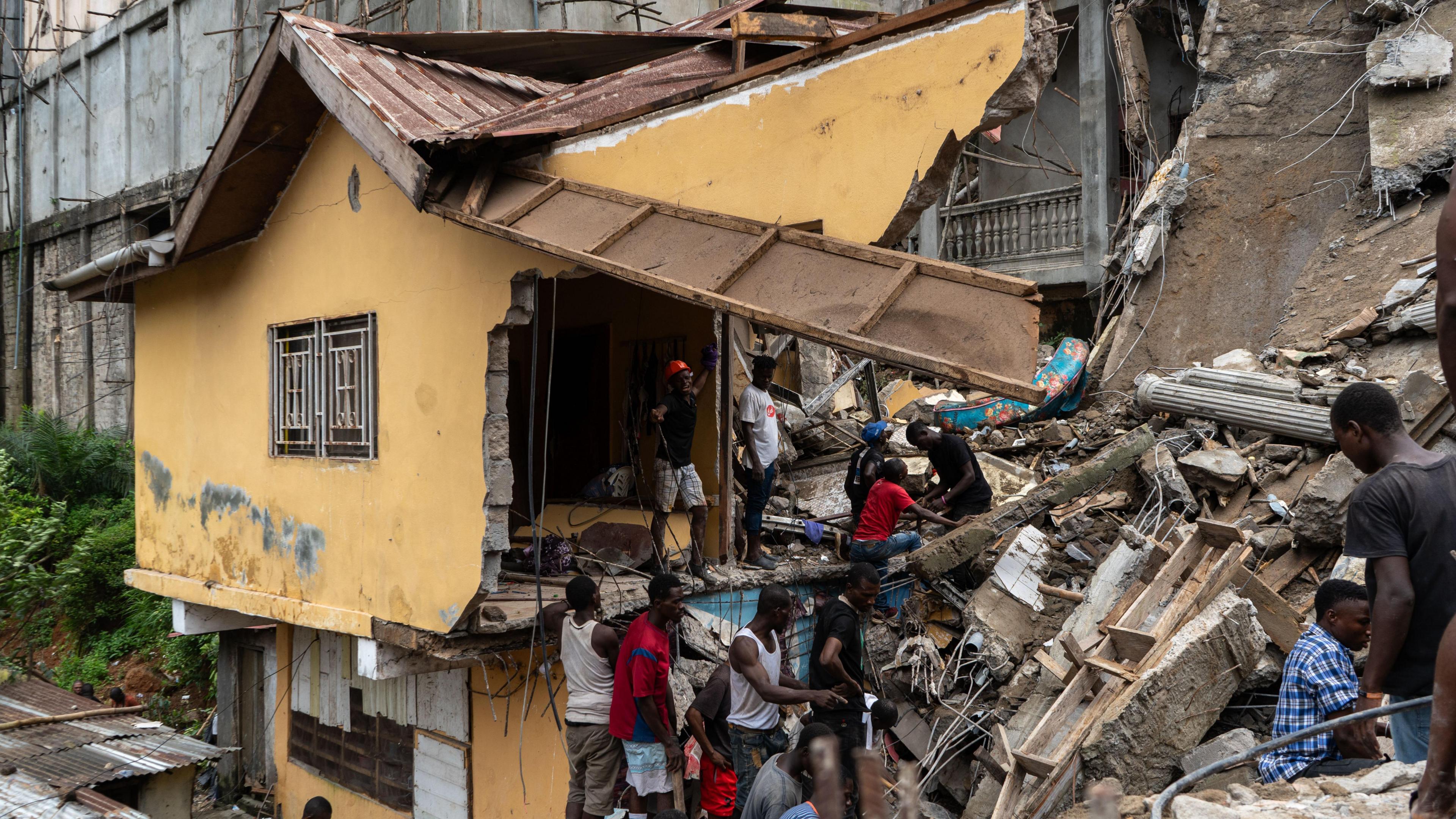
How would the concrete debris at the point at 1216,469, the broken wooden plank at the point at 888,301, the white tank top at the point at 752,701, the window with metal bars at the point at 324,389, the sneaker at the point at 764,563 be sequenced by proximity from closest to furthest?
the broken wooden plank at the point at 888,301
the white tank top at the point at 752,701
the window with metal bars at the point at 324,389
the concrete debris at the point at 1216,469
the sneaker at the point at 764,563

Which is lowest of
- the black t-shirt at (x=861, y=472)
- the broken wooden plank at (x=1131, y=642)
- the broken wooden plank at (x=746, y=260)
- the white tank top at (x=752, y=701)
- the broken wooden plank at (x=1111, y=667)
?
the white tank top at (x=752, y=701)

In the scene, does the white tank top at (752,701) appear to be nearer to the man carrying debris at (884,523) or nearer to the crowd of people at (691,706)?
the crowd of people at (691,706)

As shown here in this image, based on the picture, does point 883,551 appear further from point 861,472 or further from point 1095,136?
point 1095,136

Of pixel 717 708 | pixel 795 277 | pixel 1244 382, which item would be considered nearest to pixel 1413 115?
pixel 1244 382

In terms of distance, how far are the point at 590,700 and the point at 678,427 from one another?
2.19m

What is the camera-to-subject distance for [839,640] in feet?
19.6

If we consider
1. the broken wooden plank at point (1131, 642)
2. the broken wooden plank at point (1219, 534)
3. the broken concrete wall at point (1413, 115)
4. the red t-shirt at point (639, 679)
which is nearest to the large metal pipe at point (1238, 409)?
the broken wooden plank at point (1219, 534)

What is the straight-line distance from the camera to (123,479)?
56.3ft

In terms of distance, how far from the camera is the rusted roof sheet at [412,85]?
6352 mm

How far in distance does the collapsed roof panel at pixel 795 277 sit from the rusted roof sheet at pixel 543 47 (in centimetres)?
218

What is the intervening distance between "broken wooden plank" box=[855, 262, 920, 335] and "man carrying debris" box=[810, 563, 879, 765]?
7.23ft

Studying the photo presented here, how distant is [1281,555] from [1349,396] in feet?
12.0

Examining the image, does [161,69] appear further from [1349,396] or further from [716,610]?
[1349,396]

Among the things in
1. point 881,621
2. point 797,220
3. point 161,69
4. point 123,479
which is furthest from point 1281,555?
point 161,69
